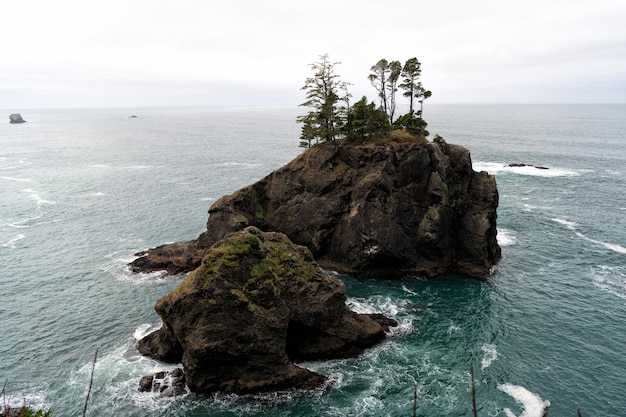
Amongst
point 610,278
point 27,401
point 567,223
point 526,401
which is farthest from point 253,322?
point 567,223

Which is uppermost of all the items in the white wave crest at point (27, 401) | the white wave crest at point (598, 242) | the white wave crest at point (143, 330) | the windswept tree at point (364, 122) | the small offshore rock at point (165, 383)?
the windswept tree at point (364, 122)

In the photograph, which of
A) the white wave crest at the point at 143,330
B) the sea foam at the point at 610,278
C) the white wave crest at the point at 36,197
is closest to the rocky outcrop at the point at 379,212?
the sea foam at the point at 610,278

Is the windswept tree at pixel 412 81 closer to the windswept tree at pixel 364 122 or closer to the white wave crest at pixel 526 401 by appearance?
the windswept tree at pixel 364 122

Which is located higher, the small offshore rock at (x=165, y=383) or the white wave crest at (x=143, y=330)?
the white wave crest at (x=143, y=330)

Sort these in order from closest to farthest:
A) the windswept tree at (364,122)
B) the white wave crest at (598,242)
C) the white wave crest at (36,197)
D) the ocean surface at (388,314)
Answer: the ocean surface at (388,314), the windswept tree at (364,122), the white wave crest at (598,242), the white wave crest at (36,197)

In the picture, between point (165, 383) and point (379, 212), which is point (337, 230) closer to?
point (379, 212)

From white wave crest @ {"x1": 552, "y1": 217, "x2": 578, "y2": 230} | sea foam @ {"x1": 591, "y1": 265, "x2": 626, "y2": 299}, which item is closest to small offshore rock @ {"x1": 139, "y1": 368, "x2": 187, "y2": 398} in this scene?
sea foam @ {"x1": 591, "y1": 265, "x2": 626, "y2": 299}

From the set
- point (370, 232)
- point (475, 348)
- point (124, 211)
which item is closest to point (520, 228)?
point (370, 232)
